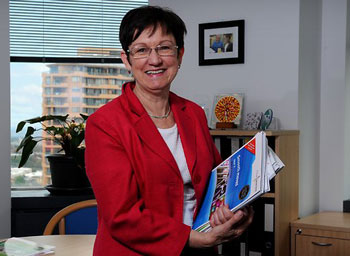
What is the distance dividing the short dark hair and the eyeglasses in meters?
0.03

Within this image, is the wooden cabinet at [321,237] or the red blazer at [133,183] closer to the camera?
the red blazer at [133,183]

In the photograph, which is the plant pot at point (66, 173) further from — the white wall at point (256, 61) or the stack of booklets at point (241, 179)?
the stack of booklets at point (241, 179)

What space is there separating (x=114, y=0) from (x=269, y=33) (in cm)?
142

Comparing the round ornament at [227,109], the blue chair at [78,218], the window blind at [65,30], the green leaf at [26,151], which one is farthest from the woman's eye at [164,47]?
the window blind at [65,30]

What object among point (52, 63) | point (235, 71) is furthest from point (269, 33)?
point (52, 63)

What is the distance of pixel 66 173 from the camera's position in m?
3.81

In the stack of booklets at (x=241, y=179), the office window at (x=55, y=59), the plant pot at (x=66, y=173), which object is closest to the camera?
the stack of booklets at (x=241, y=179)

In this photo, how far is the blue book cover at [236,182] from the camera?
1.37 meters

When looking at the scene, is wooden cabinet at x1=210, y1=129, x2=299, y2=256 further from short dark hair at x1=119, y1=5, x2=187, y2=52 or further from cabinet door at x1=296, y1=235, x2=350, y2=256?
short dark hair at x1=119, y1=5, x2=187, y2=52

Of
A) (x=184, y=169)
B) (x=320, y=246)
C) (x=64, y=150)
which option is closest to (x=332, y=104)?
(x=320, y=246)

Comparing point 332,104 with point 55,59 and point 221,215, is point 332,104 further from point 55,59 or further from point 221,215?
point 221,215

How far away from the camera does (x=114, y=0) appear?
4207mm

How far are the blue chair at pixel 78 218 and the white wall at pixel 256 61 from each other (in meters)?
1.57

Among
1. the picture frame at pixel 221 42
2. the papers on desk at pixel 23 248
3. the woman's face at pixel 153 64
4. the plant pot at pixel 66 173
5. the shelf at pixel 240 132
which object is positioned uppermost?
the picture frame at pixel 221 42
